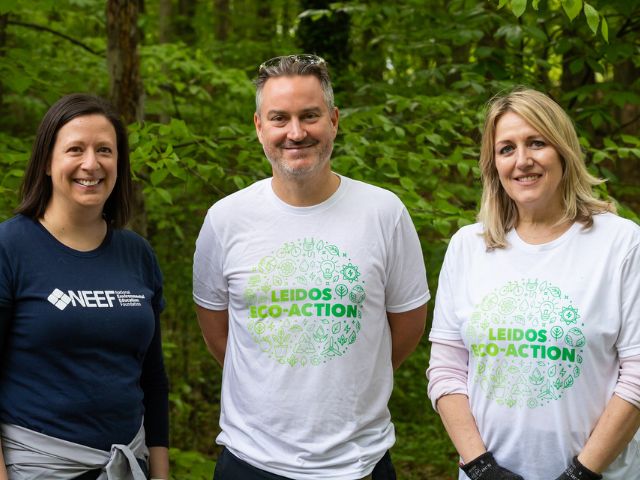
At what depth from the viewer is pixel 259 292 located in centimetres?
265

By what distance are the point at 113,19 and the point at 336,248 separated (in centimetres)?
263

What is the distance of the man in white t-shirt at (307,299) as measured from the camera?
257cm

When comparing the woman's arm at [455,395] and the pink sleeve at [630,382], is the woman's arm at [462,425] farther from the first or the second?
the pink sleeve at [630,382]

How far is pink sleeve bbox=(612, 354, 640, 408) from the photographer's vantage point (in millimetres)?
2271

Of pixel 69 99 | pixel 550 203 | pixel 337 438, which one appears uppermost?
pixel 69 99

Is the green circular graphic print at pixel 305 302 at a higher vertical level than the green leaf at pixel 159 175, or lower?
lower

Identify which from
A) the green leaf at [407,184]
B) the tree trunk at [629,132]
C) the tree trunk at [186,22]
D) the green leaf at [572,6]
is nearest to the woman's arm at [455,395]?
the green leaf at [572,6]

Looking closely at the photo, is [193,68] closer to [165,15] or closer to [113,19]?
[113,19]

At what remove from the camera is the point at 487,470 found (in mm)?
2379

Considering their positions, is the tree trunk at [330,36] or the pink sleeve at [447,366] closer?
the pink sleeve at [447,366]

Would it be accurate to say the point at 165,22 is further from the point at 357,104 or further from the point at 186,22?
the point at 357,104

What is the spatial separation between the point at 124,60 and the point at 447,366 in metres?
2.94

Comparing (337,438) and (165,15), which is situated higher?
(165,15)

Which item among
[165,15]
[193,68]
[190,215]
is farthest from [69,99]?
[165,15]
